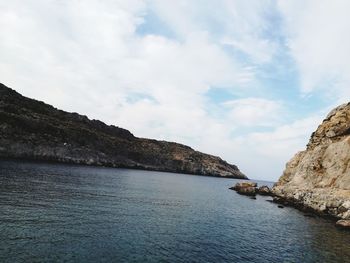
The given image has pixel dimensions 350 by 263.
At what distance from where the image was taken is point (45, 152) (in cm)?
13750

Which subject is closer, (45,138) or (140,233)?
(140,233)

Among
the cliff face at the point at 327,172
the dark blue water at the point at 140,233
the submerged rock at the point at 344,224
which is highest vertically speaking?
the cliff face at the point at 327,172

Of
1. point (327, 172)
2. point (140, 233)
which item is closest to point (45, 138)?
point (327, 172)

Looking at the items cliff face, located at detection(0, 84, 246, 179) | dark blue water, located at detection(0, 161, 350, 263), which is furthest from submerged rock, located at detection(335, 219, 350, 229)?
cliff face, located at detection(0, 84, 246, 179)

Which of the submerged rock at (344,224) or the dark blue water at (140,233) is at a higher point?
the submerged rock at (344,224)

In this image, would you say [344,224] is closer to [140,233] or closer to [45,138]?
[140,233]

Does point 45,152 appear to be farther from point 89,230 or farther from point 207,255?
point 207,255

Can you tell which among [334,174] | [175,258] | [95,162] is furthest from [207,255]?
[95,162]

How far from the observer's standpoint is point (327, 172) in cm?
7238

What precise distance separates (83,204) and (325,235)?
36.9 metres

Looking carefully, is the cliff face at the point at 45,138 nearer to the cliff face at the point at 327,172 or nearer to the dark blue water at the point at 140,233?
the dark blue water at the point at 140,233

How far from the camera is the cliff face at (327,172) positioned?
205 ft

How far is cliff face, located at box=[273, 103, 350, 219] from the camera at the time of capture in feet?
205

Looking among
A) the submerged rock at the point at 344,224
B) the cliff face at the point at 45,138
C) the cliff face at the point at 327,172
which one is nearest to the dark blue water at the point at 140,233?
the submerged rock at the point at 344,224
